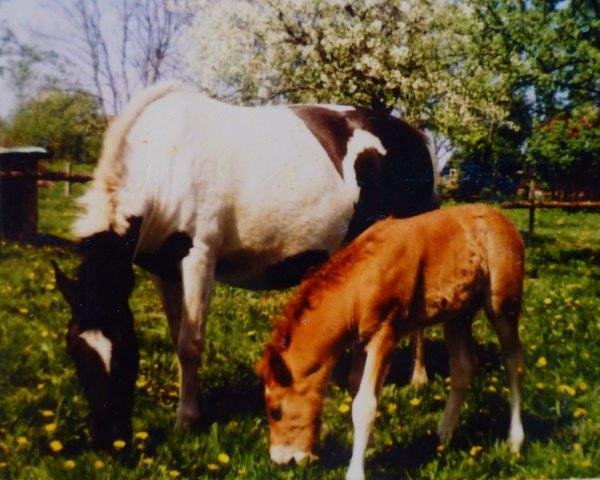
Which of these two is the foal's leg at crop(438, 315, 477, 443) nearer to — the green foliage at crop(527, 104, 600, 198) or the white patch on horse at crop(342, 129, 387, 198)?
the white patch on horse at crop(342, 129, 387, 198)

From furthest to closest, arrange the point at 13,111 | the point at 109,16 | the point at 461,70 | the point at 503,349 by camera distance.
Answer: the point at 461,70 < the point at 503,349 < the point at 109,16 < the point at 13,111

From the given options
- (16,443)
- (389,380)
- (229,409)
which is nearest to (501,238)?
(389,380)

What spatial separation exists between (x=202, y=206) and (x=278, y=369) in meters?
1.09

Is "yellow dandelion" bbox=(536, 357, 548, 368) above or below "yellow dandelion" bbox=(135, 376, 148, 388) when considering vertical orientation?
above

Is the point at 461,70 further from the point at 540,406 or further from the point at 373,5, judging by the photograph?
the point at 540,406

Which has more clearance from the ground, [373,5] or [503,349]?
[373,5]

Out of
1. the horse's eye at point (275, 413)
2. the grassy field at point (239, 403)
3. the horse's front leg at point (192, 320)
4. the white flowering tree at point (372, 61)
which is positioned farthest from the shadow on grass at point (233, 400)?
the white flowering tree at point (372, 61)

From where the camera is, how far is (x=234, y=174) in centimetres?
388

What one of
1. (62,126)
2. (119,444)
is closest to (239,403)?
(119,444)

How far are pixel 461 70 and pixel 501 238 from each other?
2.61m

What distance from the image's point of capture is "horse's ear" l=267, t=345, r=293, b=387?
3.10 meters

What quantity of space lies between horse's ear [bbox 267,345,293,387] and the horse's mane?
0.14ft

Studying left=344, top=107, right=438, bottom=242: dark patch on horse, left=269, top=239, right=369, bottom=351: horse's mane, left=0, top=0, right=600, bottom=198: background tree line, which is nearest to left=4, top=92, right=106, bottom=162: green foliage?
left=0, top=0, right=600, bottom=198: background tree line

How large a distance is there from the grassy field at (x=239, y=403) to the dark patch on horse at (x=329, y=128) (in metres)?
1.10
